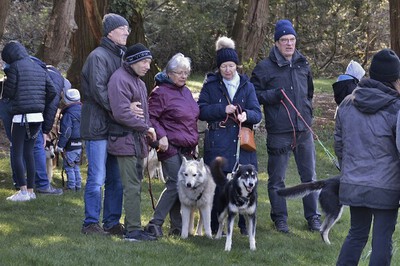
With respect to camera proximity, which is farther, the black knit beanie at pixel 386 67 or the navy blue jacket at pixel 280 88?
the navy blue jacket at pixel 280 88

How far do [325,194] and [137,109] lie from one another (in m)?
2.14

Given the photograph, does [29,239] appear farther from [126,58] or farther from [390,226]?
[390,226]

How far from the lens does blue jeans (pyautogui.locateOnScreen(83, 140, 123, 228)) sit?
7.88 meters

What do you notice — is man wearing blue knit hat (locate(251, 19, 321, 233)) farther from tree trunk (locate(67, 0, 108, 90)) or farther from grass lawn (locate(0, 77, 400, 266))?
tree trunk (locate(67, 0, 108, 90))

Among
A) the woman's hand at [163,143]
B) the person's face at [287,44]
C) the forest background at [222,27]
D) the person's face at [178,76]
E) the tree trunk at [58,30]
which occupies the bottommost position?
the woman's hand at [163,143]

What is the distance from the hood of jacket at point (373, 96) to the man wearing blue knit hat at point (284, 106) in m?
2.82

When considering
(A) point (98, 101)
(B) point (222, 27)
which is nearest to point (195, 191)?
(A) point (98, 101)

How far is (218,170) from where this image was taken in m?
8.30

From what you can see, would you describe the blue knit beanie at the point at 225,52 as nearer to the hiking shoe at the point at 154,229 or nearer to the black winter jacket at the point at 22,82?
the hiking shoe at the point at 154,229

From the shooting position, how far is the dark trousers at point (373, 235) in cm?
602

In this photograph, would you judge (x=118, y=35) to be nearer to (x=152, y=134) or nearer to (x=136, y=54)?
(x=136, y=54)

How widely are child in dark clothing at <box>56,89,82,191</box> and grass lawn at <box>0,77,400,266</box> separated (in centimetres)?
97

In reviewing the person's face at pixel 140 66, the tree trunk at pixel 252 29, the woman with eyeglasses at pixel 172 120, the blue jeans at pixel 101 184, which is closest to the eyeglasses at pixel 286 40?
the woman with eyeglasses at pixel 172 120

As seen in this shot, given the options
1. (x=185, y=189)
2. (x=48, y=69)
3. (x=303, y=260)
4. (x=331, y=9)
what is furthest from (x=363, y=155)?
(x=331, y=9)
